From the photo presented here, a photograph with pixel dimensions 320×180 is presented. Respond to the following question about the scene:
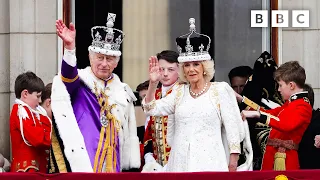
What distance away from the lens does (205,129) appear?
28.4ft

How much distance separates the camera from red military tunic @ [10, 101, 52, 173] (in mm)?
9719

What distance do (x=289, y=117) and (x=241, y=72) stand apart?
1669mm

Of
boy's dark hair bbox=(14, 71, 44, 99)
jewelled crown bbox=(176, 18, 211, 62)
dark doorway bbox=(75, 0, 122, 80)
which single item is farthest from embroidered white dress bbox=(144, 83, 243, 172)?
dark doorway bbox=(75, 0, 122, 80)

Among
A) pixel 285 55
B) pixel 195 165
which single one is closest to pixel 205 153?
pixel 195 165

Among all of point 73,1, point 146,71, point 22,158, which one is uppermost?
point 73,1

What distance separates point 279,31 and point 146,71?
155 cm

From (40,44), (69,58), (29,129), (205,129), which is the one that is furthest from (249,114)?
(40,44)

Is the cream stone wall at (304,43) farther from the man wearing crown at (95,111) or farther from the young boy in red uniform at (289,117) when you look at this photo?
the man wearing crown at (95,111)

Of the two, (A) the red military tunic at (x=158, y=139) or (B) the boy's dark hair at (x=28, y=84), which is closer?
(A) the red military tunic at (x=158, y=139)

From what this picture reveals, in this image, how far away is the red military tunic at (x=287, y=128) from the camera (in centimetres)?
927

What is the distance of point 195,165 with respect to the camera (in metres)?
8.63

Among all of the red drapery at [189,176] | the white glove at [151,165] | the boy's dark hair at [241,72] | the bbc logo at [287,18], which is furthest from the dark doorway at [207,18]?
the red drapery at [189,176]

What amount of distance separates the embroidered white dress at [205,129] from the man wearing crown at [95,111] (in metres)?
0.38

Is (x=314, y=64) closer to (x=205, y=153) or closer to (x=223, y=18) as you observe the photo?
(x=223, y=18)
